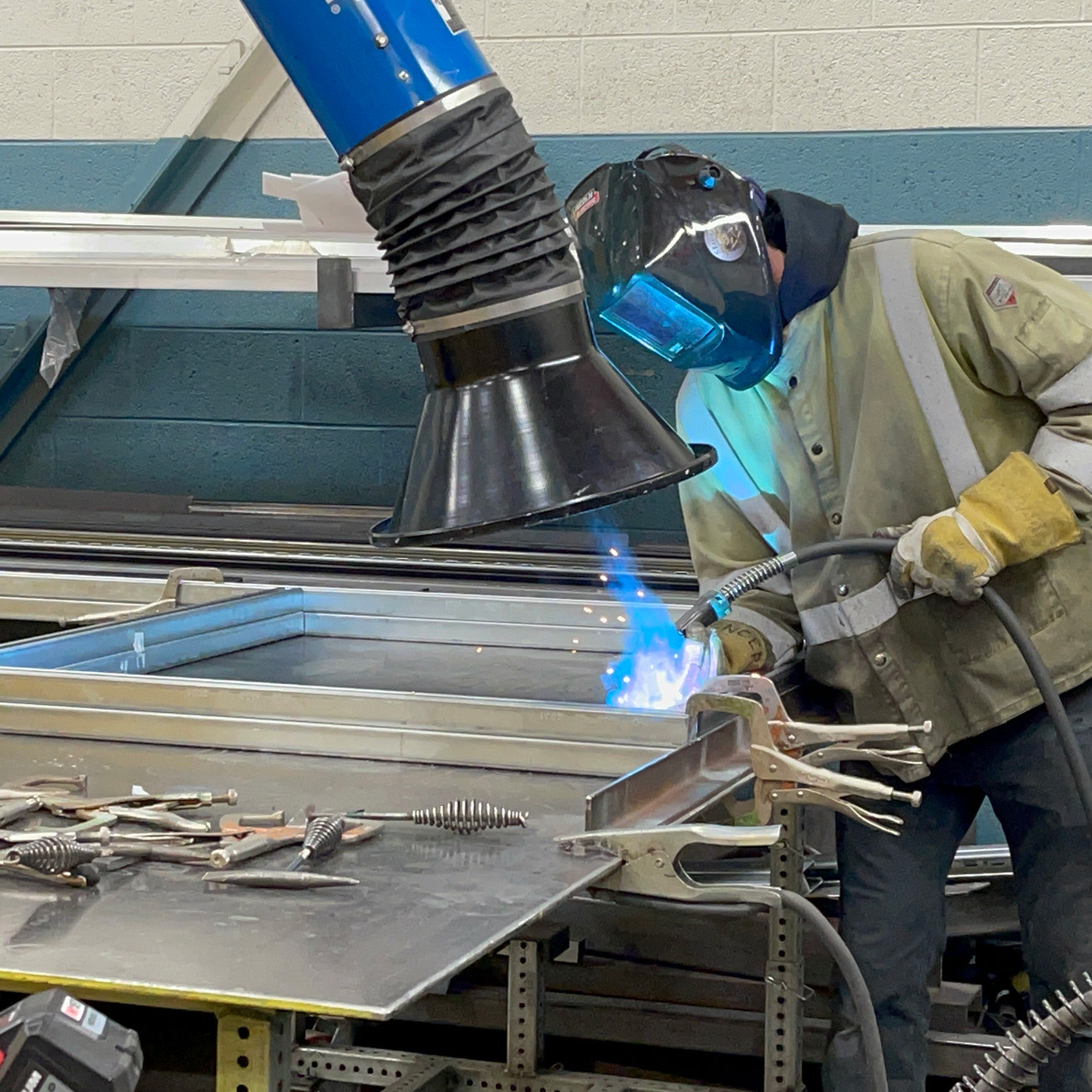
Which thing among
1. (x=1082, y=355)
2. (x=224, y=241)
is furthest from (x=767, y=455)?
(x=224, y=241)

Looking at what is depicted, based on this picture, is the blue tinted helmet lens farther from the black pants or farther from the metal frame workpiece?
the black pants

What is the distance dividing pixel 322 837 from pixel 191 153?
2.90 m

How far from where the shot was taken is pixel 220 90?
12.1ft

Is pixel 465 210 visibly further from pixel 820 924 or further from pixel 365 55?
pixel 820 924

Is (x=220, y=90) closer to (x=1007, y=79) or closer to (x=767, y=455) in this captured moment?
(x=1007, y=79)

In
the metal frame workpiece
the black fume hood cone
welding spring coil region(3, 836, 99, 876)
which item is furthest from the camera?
the metal frame workpiece

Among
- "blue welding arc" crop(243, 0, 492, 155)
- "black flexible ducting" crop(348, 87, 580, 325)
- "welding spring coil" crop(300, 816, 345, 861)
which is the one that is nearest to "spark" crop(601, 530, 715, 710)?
"welding spring coil" crop(300, 816, 345, 861)

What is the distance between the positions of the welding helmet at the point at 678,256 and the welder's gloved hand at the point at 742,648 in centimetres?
40

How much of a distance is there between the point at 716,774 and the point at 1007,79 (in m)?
2.31

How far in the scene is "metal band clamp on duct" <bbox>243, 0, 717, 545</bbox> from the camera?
2.93ft

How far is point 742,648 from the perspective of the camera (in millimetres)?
2105

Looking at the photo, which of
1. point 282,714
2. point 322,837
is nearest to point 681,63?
point 282,714

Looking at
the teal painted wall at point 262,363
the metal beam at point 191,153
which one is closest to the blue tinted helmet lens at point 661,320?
the teal painted wall at point 262,363

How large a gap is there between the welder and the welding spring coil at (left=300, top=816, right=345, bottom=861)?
0.84 m
